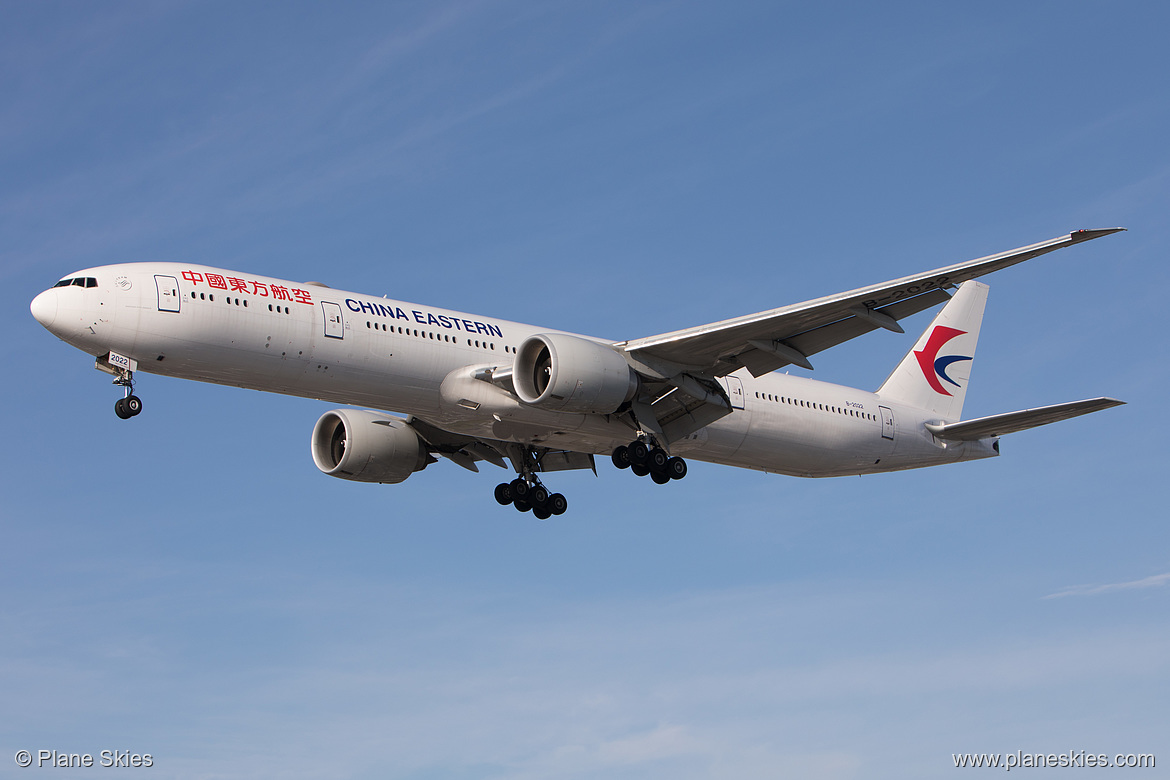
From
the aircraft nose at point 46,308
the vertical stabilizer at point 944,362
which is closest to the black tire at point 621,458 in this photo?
the vertical stabilizer at point 944,362

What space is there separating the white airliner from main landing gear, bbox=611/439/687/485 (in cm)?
5

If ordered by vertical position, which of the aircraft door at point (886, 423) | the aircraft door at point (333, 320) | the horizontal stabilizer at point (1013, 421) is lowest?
the horizontal stabilizer at point (1013, 421)

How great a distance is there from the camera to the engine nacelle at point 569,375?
30312 millimetres

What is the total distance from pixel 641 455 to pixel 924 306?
828 cm

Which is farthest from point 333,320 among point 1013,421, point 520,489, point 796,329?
point 1013,421

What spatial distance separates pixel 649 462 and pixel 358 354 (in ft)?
27.7

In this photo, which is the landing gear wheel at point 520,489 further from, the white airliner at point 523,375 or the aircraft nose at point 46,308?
the aircraft nose at point 46,308

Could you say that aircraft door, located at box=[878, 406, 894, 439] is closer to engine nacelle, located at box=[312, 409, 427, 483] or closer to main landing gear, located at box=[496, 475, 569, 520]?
main landing gear, located at box=[496, 475, 569, 520]

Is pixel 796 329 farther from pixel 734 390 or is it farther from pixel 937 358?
pixel 937 358

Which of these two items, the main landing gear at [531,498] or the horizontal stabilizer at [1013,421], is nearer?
the horizontal stabilizer at [1013,421]

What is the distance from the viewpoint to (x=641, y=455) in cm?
3350

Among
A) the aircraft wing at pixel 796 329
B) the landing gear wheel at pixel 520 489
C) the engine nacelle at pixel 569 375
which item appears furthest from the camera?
the landing gear wheel at pixel 520 489

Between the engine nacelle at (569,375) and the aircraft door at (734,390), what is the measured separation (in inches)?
181

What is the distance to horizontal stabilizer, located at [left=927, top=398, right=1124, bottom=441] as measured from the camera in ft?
108
